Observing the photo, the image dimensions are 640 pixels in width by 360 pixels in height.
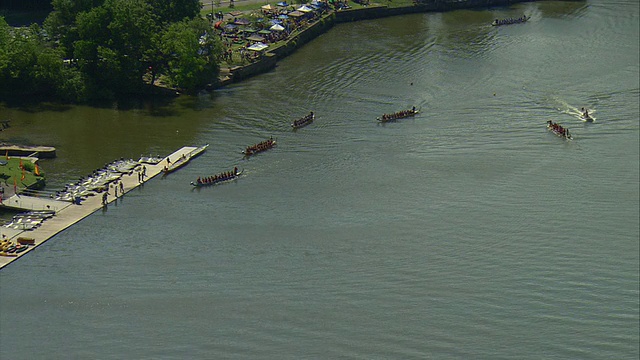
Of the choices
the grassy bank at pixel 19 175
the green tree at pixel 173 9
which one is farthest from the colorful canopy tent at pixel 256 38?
the grassy bank at pixel 19 175

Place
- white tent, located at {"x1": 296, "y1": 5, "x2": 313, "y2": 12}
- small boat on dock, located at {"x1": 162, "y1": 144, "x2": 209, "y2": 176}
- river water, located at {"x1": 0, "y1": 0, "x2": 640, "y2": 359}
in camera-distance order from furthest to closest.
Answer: white tent, located at {"x1": 296, "y1": 5, "x2": 313, "y2": 12} → small boat on dock, located at {"x1": 162, "y1": 144, "x2": 209, "y2": 176} → river water, located at {"x1": 0, "y1": 0, "x2": 640, "y2": 359}

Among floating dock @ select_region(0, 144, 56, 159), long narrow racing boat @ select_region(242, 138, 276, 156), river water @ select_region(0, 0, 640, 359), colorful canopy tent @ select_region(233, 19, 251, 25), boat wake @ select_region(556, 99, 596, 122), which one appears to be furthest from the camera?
colorful canopy tent @ select_region(233, 19, 251, 25)

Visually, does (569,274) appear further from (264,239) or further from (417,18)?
(417,18)

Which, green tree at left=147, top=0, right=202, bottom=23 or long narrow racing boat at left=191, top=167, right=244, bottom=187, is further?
green tree at left=147, top=0, right=202, bottom=23

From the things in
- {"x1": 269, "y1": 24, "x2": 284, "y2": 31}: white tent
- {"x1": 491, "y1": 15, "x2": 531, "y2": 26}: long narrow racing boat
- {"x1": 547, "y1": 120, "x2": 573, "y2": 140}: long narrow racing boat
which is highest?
{"x1": 491, "y1": 15, "x2": 531, "y2": 26}: long narrow racing boat

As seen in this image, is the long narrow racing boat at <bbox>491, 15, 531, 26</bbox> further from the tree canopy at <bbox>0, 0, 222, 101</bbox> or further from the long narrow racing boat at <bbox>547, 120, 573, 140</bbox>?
the tree canopy at <bbox>0, 0, 222, 101</bbox>

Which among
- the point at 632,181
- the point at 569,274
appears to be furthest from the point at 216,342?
the point at 632,181

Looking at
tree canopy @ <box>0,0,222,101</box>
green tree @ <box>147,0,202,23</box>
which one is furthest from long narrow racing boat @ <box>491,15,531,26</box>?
tree canopy @ <box>0,0,222,101</box>
